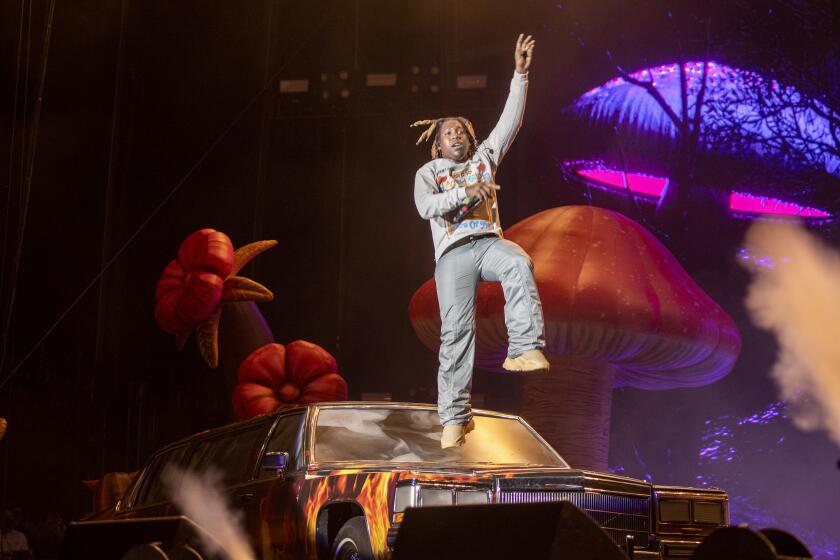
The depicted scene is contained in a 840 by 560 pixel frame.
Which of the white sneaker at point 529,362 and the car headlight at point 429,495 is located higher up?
the white sneaker at point 529,362

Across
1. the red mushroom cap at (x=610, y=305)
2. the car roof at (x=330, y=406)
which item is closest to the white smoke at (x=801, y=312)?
the red mushroom cap at (x=610, y=305)

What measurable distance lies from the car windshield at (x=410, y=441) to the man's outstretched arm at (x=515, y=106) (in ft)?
5.95

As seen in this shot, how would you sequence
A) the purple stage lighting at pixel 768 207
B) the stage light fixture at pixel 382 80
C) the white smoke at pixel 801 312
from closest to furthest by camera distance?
the white smoke at pixel 801 312 < the purple stage lighting at pixel 768 207 < the stage light fixture at pixel 382 80

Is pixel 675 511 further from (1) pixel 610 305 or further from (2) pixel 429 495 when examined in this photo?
(1) pixel 610 305

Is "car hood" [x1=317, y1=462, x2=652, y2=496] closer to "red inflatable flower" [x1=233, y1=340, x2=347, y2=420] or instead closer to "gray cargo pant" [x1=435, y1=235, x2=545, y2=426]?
"gray cargo pant" [x1=435, y1=235, x2=545, y2=426]

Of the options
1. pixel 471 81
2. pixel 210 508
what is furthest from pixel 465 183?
pixel 471 81

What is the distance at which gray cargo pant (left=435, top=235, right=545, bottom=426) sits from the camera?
567 cm

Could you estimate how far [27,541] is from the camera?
43.5ft

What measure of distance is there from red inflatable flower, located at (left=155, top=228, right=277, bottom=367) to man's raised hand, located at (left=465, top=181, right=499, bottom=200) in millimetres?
6045

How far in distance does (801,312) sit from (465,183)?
7114 millimetres

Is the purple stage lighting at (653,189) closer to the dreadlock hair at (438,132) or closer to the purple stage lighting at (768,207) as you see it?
the purple stage lighting at (768,207)

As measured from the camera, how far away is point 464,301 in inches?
229

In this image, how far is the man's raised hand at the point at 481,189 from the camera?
5574mm

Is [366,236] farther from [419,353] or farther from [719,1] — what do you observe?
[719,1]
